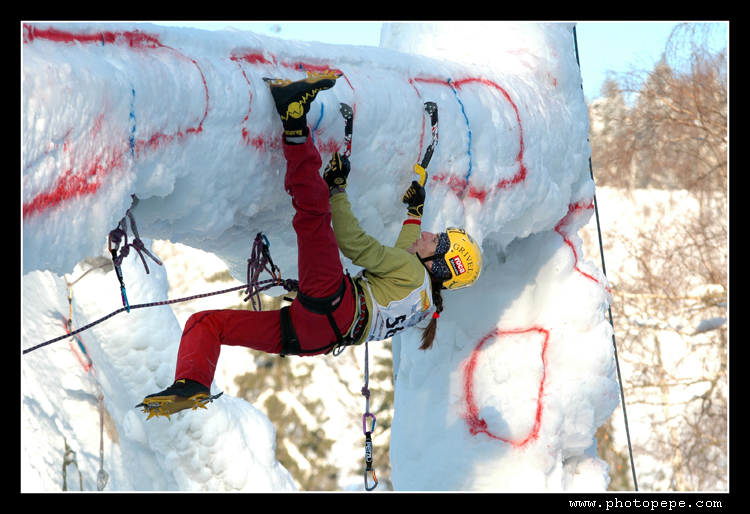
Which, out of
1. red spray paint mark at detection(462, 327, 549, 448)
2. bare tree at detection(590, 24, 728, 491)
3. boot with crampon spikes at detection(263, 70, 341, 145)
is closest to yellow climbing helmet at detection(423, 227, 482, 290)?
boot with crampon spikes at detection(263, 70, 341, 145)

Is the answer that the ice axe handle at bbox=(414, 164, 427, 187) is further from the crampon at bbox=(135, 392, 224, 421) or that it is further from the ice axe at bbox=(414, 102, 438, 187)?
the crampon at bbox=(135, 392, 224, 421)

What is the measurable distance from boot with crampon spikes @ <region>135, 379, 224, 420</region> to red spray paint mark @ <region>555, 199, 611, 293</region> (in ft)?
7.25

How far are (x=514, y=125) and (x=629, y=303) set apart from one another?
6.84 meters

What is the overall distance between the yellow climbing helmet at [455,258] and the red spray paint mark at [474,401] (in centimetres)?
126

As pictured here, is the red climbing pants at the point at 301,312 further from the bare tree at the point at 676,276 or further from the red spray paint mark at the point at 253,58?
the bare tree at the point at 676,276

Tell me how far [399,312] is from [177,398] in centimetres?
79

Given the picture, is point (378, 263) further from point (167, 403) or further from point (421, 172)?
point (167, 403)

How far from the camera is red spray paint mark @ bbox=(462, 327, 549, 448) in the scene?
348 cm

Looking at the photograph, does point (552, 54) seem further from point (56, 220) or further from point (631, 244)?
point (631, 244)

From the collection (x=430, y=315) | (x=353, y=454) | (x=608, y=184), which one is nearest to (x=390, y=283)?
(x=430, y=315)

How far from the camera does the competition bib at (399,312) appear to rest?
2320 mm

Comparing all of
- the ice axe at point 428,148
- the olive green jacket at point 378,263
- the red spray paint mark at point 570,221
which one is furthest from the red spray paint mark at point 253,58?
the red spray paint mark at point 570,221

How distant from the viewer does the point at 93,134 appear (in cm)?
167

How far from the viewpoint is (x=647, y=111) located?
9742 mm
